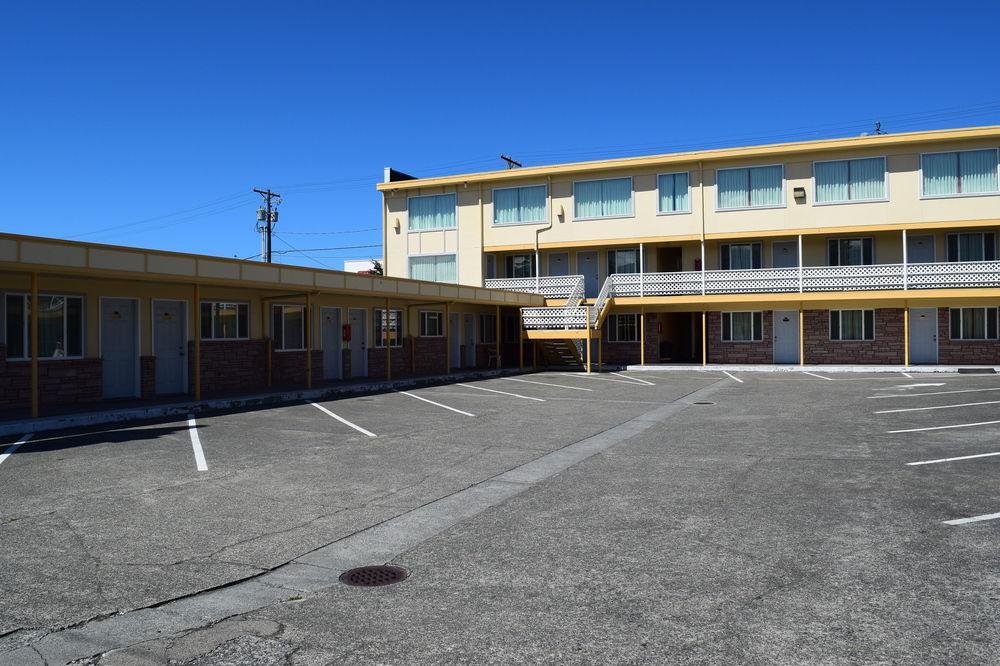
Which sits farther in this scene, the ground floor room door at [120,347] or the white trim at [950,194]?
the white trim at [950,194]

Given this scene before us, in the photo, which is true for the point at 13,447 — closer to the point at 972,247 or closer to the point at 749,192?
the point at 749,192

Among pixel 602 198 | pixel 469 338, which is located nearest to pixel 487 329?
pixel 469 338

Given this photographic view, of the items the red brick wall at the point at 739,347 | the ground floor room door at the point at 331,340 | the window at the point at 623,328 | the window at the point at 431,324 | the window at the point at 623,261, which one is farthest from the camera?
the window at the point at 623,261

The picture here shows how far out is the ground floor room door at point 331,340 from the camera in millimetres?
22672

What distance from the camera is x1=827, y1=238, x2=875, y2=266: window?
2993 cm

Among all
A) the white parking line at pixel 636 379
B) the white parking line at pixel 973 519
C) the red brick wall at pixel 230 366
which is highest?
the red brick wall at pixel 230 366

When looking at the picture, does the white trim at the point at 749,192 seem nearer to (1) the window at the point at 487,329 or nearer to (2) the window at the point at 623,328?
(2) the window at the point at 623,328

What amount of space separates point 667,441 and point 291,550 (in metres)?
7.09

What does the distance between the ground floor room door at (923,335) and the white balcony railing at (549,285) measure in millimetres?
12723

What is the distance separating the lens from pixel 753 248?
31375 millimetres

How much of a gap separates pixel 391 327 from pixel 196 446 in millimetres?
14430

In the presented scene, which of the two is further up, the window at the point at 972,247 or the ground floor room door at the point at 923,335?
the window at the point at 972,247

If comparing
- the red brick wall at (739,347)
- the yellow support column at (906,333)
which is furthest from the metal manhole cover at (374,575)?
the red brick wall at (739,347)

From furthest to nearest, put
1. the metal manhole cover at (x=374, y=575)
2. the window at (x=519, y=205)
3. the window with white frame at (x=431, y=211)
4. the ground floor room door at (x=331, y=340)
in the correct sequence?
1. the window with white frame at (x=431, y=211)
2. the window at (x=519, y=205)
3. the ground floor room door at (x=331, y=340)
4. the metal manhole cover at (x=374, y=575)
